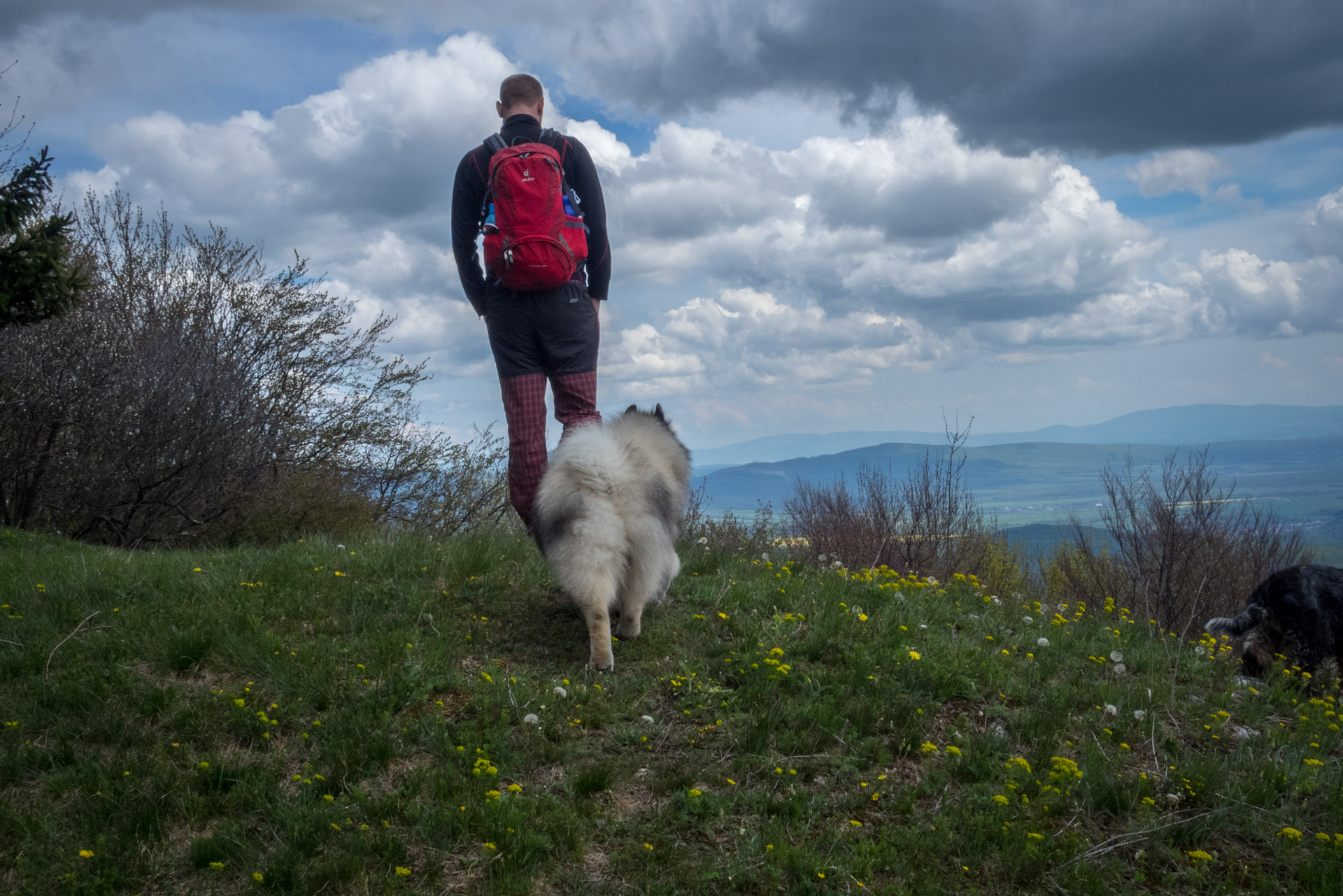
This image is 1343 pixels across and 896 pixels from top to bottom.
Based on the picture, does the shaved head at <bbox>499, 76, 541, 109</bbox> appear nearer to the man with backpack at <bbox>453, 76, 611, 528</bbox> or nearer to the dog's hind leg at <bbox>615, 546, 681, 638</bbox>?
the man with backpack at <bbox>453, 76, 611, 528</bbox>

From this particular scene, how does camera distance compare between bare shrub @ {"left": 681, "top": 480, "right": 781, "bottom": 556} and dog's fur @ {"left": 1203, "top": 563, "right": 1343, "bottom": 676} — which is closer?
dog's fur @ {"left": 1203, "top": 563, "right": 1343, "bottom": 676}

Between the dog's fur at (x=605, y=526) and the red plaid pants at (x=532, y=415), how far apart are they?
0.53m

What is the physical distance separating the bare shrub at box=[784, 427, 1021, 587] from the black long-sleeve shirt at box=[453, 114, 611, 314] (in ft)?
51.0

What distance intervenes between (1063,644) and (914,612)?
3.51ft

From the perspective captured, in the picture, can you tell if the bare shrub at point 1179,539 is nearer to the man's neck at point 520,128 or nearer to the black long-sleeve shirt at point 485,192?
the black long-sleeve shirt at point 485,192

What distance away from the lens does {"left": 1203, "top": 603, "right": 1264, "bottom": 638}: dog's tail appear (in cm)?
712

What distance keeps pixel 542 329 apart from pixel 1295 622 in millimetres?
6657

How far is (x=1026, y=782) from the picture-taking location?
4090 millimetres

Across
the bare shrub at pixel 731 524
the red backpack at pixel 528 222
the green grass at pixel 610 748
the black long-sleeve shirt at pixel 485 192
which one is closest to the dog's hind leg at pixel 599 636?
the green grass at pixel 610 748

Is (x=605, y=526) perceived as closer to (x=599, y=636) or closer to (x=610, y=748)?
(x=599, y=636)

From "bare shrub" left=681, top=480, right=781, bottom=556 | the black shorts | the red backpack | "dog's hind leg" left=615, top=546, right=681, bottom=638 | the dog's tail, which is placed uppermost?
the red backpack

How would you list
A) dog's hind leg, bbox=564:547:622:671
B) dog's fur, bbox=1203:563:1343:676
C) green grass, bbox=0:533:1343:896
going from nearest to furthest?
green grass, bbox=0:533:1343:896 → dog's hind leg, bbox=564:547:622:671 → dog's fur, bbox=1203:563:1343:676

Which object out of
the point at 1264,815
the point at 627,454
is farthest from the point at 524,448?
the point at 1264,815

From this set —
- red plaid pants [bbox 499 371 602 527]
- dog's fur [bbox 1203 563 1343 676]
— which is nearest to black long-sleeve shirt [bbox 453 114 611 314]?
red plaid pants [bbox 499 371 602 527]
